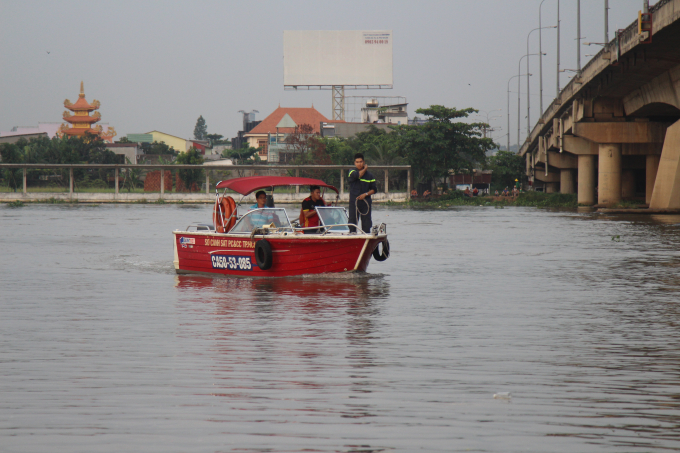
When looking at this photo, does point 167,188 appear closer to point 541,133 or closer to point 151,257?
point 541,133

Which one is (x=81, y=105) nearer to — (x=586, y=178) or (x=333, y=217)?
(x=586, y=178)

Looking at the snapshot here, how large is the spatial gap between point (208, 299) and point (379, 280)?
3.77m

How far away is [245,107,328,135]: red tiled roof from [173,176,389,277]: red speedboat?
126m

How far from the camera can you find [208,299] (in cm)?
1195

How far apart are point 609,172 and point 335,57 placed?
6851 cm

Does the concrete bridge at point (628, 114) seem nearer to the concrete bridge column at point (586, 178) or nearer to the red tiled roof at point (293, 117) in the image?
the concrete bridge column at point (586, 178)

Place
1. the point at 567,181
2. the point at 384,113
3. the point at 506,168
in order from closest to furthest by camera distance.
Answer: the point at 567,181 → the point at 506,168 → the point at 384,113

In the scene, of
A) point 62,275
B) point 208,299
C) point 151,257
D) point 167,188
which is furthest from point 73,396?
point 167,188

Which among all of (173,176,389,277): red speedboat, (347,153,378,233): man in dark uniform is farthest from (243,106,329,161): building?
(347,153,378,233): man in dark uniform

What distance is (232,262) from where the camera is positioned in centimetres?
1460

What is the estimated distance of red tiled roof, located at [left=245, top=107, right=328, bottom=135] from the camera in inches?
5645

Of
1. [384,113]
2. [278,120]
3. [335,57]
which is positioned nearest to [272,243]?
[335,57]

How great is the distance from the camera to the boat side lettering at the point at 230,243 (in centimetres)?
1412

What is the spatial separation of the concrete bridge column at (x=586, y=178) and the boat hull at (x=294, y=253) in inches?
1651
